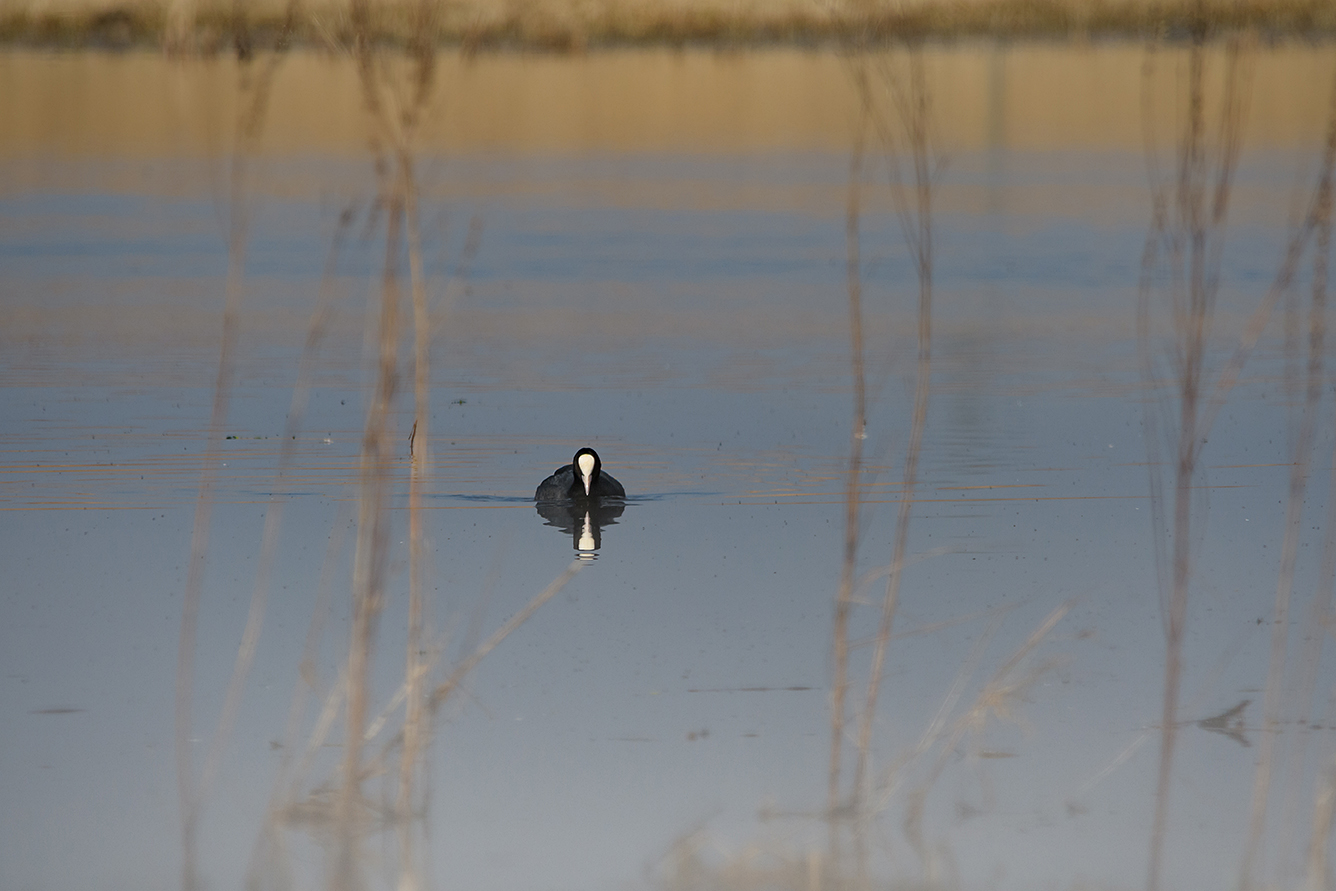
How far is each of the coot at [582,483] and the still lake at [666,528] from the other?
8.4 inches

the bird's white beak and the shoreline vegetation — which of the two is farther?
the shoreline vegetation

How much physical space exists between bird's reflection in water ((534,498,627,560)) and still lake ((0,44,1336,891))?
3.4 inches

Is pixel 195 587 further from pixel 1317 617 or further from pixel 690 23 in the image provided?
pixel 690 23

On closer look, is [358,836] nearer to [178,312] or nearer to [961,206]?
[178,312]

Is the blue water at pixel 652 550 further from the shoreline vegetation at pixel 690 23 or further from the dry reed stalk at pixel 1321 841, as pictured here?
the shoreline vegetation at pixel 690 23

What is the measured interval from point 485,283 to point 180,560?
868 cm

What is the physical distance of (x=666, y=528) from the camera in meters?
8.66

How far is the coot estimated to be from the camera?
9.10 meters

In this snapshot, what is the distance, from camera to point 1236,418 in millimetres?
10562

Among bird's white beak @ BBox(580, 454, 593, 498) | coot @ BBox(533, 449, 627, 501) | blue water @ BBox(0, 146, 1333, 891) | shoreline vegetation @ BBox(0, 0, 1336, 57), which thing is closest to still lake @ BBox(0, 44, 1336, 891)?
blue water @ BBox(0, 146, 1333, 891)

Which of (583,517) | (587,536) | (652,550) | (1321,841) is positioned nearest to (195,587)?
(1321,841)

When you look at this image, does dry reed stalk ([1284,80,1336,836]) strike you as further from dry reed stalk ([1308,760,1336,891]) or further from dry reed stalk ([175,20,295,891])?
dry reed stalk ([175,20,295,891])

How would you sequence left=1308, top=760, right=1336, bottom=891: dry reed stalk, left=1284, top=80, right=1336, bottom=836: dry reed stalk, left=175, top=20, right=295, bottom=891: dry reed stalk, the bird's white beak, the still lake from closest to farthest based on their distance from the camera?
1. left=175, top=20, right=295, bottom=891: dry reed stalk
2. left=1308, top=760, right=1336, bottom=891: dry reed stalk
3. left=1284, top=80, right=1336, bottom=836: dry reed stalk
4. the still lake
5. the bird's white beak

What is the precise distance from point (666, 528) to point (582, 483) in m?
0.70
